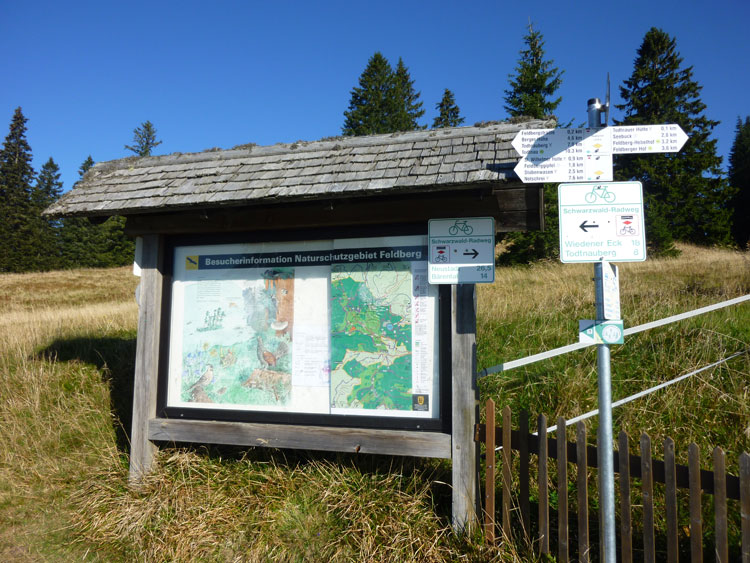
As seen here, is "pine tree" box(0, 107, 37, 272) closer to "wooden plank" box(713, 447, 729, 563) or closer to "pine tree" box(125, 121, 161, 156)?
"pine tree" box(125, 121, 161, 156)

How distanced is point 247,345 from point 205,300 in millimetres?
661

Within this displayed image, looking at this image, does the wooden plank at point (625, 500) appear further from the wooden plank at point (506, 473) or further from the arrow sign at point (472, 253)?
the arrow sign at point (472, 253)

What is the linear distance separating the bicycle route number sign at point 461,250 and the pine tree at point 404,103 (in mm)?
34104

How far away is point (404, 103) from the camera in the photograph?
126 ft

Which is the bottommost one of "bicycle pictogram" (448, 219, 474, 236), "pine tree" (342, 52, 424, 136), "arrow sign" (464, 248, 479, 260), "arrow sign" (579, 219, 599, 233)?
"arrow sign" (464, 248, 479, 260)

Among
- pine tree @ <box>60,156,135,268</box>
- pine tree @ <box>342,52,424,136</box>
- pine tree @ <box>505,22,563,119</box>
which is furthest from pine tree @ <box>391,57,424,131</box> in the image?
pine tree @ <box>60,156,135,268</box>

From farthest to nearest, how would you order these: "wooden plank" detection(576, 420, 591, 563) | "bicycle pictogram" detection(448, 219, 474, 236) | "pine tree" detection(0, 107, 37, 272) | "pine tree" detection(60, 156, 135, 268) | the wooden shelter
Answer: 1. "pine tree" detection(60, 156, 135, 268)
2. "pine tree" detection(0, 107, 37, 272)
3. "bicycle pictogram" detection(448, 219, 474, 236)
4. the wooden shelter
5. "wooden plank" detection(576, 420, 591, 563)

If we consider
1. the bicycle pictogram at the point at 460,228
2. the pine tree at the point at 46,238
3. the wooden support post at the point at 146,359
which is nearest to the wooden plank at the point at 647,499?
the bicycle pictogram at the point at 460,228

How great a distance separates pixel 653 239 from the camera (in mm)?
20203

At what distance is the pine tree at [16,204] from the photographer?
39.6 m

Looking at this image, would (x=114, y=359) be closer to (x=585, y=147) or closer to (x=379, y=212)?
(x=379, y=212)

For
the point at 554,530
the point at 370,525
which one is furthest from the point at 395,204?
the point at 554,530

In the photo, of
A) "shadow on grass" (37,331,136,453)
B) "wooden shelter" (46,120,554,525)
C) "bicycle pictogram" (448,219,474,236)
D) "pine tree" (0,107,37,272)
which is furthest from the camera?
"pine tree" (0,107,37,272)

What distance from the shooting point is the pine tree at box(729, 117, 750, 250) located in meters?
32.8
